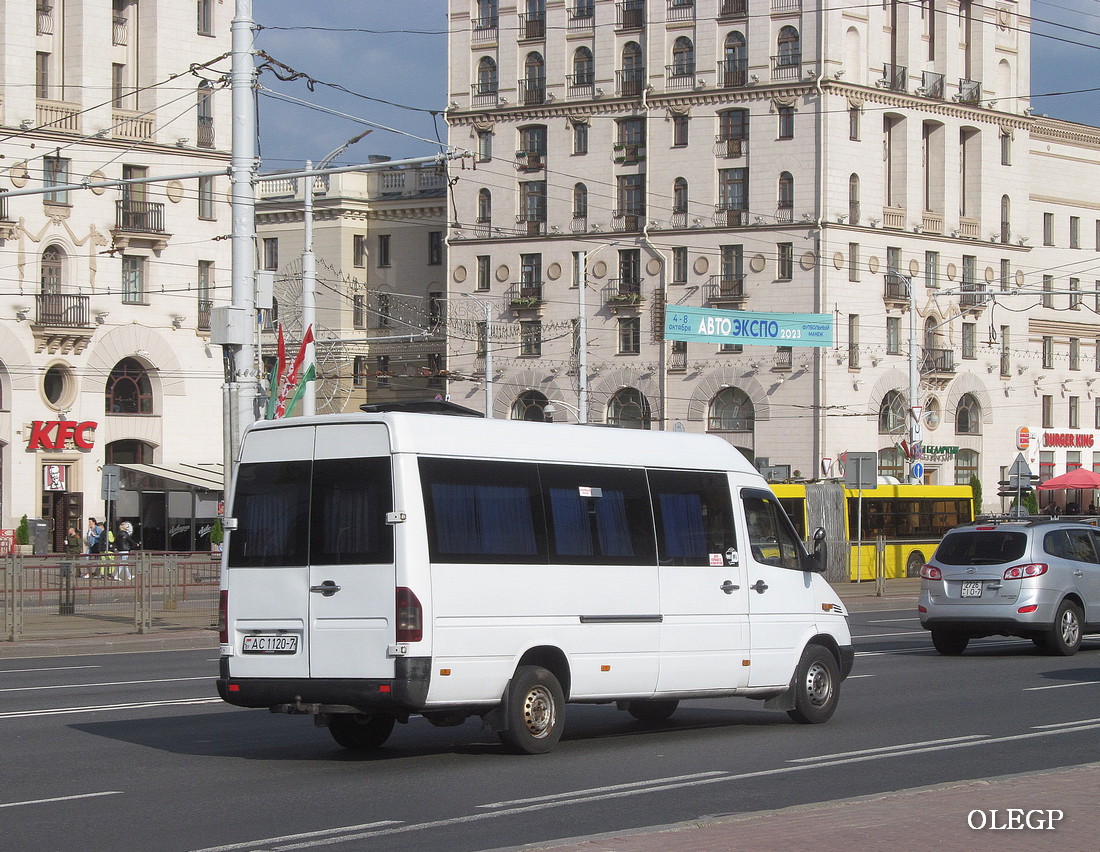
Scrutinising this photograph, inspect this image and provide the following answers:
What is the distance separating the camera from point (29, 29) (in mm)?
55000

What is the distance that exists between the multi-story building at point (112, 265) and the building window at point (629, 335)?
820 inches

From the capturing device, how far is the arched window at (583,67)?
75750 mm

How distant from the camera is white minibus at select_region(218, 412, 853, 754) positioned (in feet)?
38.4

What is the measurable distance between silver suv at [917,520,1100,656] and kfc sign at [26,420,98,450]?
40.0m

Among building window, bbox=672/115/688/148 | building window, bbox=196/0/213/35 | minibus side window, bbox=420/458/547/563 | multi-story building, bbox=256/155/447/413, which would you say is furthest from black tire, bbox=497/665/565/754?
multi-story building, bbox=256/155/447/413

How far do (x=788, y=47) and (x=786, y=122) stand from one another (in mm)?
3222

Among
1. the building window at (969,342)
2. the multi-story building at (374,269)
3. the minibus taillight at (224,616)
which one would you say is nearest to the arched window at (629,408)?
the multi-story building at (374,269)

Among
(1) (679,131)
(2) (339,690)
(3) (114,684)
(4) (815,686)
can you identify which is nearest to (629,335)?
(1) (679,131)

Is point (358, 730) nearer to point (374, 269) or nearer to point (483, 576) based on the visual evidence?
point (483, 576)

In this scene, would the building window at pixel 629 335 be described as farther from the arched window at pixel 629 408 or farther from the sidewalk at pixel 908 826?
the sidewalk at pixel 908 826

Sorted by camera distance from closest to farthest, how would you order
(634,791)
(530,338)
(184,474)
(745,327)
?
(634,791) → (745,327) → (184,474) → (530,338)

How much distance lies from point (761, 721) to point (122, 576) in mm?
16997

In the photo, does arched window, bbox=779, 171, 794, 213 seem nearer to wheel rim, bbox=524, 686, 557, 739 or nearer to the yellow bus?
the yellow bus

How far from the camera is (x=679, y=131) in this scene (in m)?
74.0
